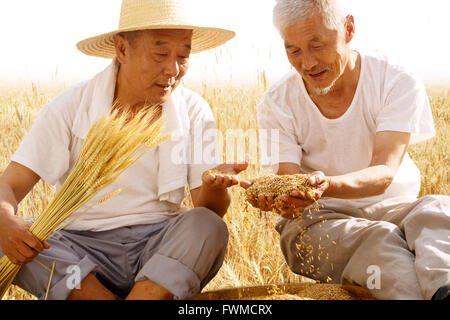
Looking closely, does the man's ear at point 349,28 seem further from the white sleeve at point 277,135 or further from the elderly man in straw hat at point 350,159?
the white sleeve at point 277,135

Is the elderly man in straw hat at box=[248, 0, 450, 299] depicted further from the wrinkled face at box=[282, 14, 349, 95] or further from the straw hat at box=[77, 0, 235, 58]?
the straw hat at box=[77, 0, 235, 58]

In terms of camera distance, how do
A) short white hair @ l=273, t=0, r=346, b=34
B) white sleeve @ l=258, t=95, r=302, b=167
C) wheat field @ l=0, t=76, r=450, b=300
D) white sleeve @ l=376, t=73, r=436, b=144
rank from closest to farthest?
short white hair @ l=273, t=0, r=346, b=34, white sleeve @ l=376, t=73, r=436, b=144, white sleeve @ l=258, t=95, r=302, b=167, wheat field @ l=0, t=76, r=450, b=300

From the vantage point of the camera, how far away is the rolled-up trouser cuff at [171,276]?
215 centimetres

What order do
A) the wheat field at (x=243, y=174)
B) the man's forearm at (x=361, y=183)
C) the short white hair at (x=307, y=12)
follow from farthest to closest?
the wheat field at (x=243, y=174), the short white hair at (x=307, y=12), the man's forearm at (x=361, y=183)

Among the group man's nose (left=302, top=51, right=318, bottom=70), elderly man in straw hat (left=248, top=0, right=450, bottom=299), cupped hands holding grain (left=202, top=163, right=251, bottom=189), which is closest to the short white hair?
elderly man in straw hat (left=248, top=0, right=450, bottom=299)

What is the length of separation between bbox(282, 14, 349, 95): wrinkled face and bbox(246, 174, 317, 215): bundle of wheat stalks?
18.9 inches

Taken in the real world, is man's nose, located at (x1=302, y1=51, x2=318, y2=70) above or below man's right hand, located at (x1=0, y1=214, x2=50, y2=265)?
above

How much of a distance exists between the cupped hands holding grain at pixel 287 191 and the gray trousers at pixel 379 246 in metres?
0.32

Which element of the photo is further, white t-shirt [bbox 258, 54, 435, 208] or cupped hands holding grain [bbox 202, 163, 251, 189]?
white t-shirt [bbox 258, 54, 435, 208]

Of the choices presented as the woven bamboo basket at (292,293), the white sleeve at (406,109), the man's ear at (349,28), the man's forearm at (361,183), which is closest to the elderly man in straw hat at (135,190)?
the woven bamboo basket at (292,293)

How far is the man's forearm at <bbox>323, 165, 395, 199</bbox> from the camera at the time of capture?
87.5 inches

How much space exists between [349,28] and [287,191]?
0.83 meters

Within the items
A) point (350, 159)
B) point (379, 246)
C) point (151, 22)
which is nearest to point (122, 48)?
point (151, 22)

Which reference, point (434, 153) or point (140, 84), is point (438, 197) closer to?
point (140, 84)
